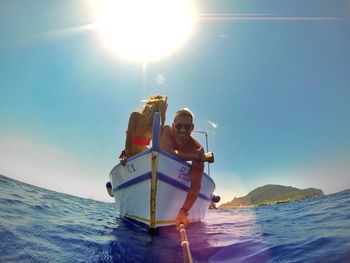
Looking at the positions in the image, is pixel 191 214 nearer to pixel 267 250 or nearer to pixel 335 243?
pixel 267 250

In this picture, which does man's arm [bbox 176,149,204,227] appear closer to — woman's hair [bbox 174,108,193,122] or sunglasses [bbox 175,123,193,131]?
sunglasses [bbox 175,123,193,131]

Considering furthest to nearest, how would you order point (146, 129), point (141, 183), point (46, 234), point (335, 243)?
point (146, 129), point (141, 183), point (46, 234), point (335, 243)

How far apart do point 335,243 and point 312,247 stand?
1.16 feet

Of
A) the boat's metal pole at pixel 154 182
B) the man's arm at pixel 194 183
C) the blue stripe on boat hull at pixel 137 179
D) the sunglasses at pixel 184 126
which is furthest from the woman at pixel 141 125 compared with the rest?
the man's arm at pixel 194 183

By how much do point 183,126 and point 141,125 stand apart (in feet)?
6.10

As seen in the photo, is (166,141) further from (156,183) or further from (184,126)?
(156,183)

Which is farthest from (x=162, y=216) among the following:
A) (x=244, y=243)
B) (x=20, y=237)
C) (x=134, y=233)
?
(x=20, y=237)

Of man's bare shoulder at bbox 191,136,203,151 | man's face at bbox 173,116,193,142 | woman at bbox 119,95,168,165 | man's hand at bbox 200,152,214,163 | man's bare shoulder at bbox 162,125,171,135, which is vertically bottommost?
man's hand at bbox 200,152,214,163

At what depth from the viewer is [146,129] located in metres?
7.38

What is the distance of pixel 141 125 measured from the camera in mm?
7293

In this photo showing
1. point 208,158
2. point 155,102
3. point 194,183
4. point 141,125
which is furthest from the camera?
point 141,125

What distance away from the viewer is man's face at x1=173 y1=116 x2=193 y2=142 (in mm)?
5766

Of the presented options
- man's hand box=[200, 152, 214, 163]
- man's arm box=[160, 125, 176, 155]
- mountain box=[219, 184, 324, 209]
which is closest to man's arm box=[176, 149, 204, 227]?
man's hand box=[200, 152, 214, 163]

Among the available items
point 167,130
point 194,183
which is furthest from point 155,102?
point 194,183
